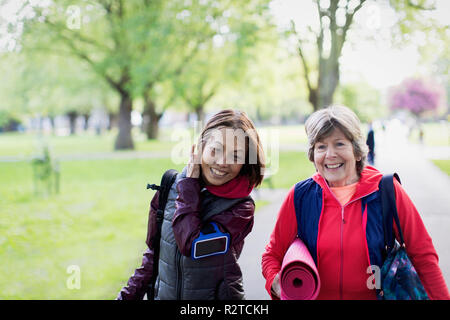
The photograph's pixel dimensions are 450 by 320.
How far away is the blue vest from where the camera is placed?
5.21 feet

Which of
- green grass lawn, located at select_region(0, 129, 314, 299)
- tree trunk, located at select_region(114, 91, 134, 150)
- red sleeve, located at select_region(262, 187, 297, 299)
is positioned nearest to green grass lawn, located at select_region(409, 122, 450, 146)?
green grass lawn, located at select_region(0, 129, 314, 299)

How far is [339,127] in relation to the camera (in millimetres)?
1664

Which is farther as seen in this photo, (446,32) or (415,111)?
(415,111)

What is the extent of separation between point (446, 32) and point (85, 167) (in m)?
13.0

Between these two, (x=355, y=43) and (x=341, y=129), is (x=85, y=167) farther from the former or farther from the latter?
(x=341, y=129)

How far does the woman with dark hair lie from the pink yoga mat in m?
0.28

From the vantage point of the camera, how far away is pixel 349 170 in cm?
169

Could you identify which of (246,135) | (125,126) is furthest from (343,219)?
(125,126)

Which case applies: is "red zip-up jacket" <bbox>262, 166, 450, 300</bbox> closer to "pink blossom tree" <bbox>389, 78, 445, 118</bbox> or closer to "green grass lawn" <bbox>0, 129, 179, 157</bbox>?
"pink blossom tree" <bbox>389, 78, 445, 118</bbox>

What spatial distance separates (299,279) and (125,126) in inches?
816

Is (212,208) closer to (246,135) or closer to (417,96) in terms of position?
(246,135)

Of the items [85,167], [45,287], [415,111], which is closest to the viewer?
[45,287]

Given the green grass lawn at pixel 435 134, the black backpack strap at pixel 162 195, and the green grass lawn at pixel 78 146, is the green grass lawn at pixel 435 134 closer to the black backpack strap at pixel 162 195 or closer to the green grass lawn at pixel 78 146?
the black backpack strap at pixel 162 195

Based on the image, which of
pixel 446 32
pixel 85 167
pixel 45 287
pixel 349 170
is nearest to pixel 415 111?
pixel 446 32
